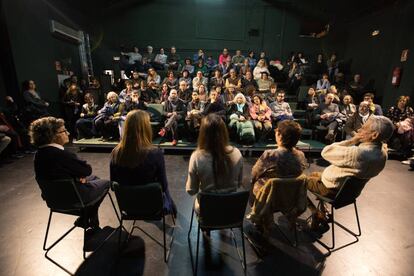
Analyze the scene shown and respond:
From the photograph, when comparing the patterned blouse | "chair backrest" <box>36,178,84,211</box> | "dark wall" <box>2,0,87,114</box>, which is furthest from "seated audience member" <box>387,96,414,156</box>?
"dark wall" <box>2,0,87,114</box>

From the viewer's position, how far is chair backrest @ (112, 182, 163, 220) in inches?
61.0

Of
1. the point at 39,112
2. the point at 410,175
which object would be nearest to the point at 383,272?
the point at 410,175

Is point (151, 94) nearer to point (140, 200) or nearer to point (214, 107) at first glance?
point (214, 107)

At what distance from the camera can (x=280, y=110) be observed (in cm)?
485

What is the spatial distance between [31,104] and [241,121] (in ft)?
14.2

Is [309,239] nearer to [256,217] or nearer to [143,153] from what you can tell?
[256,217]

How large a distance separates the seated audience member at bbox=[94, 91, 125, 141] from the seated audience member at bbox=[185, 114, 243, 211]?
334 cm

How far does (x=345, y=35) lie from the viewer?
28.2 ft

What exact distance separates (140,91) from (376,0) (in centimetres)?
769

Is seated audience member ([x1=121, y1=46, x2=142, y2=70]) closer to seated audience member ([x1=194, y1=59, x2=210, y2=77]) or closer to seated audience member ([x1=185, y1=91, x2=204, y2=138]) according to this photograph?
seated audience member ([x1=194, y1=59, x2=210, y2=77])

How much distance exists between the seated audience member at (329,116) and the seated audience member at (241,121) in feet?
5.08

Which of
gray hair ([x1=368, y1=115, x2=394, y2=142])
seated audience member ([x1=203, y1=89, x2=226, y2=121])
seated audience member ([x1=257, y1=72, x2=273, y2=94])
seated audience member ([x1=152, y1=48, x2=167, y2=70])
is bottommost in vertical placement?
seated audience member ([x1=203, y1=89, x2=226, y2=121])

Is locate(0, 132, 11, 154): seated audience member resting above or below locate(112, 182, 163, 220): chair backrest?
below

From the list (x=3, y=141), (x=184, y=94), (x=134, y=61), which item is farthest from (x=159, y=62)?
(x=3, y=141)
